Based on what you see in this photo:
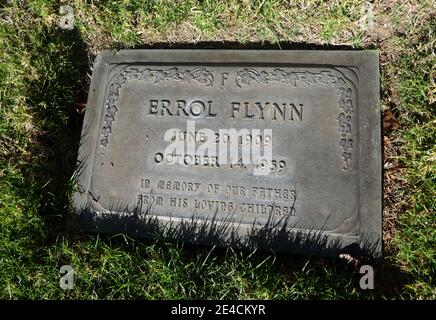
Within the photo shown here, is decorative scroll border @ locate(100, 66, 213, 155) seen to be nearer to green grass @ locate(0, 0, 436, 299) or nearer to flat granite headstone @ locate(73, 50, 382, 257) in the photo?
flat granite headstone @ locate(73, 50, 382, 257)

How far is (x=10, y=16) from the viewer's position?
3.48 m

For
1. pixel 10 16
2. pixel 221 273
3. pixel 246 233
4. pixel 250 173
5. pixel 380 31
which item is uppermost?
pixel 10 16

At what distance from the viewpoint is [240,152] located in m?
2.79

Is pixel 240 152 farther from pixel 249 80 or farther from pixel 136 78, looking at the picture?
pixel 136 78

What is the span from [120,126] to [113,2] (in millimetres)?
1033

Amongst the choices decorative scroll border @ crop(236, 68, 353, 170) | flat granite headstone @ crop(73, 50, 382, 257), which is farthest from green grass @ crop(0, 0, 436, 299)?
decorative scroll border @ crop(236, 68, 353, 170)

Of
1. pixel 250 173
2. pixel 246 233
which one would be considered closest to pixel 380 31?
pixel 250 173

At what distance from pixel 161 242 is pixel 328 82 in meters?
1.45

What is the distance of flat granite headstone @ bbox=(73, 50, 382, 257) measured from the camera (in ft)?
8.75

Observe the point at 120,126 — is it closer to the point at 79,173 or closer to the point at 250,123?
the point at 79,173

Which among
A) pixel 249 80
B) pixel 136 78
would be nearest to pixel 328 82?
pixel 249 80

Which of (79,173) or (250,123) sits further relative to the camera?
(79,173)

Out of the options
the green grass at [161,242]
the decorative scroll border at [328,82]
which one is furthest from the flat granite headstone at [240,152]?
the green grass at [161,242]

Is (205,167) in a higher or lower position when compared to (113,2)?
lower
